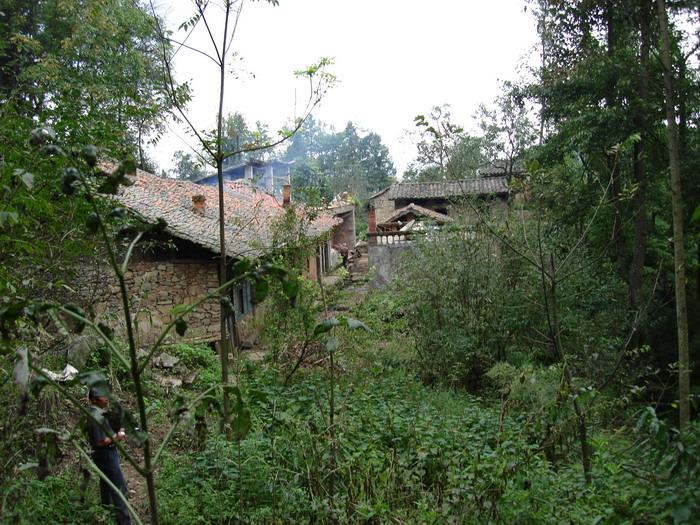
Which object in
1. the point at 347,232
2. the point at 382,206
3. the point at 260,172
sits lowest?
the point at 347,232

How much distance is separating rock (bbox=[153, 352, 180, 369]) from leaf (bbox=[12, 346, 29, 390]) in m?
7.81

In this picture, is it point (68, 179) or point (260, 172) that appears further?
point (260, 172)

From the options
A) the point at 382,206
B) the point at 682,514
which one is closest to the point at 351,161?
the point at 382,206

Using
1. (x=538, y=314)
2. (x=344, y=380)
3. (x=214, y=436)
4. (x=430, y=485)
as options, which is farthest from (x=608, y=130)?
(x=214, y=436)

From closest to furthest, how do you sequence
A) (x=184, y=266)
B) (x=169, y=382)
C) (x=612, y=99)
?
(x=169, y=382) → (x=612, y=99) → (x=184, y=266)

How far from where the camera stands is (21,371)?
146 cm

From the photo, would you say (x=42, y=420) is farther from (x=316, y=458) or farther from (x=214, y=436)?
(x=316, y=458)

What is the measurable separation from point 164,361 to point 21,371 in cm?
802

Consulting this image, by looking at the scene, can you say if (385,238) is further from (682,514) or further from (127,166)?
(127,166)

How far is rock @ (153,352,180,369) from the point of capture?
29.3 feet

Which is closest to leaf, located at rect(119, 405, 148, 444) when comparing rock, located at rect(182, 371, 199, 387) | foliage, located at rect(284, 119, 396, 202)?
rock, located at rect(182, 371, 199, 387)

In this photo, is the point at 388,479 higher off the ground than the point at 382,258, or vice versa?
the point at 382,258

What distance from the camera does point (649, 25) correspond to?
1116 centimetres

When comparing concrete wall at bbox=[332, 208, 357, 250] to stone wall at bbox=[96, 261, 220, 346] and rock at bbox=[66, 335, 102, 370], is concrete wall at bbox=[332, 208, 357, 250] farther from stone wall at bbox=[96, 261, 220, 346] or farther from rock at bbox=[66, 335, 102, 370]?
rock at bbox=[66, 335, 102, 370]
